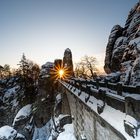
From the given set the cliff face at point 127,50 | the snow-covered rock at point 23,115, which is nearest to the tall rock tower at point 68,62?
the snow-covered rock at point 23,115

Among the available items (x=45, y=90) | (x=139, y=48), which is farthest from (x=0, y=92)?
(x=139, y=48)

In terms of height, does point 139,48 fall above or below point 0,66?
below

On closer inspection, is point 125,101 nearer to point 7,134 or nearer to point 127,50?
point 127,50

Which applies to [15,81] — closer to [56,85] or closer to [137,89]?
[56,85]

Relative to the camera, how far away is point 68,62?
44.8m

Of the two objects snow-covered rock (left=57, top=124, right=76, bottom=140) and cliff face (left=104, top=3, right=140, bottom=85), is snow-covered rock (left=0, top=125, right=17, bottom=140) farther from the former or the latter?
cliff face (left=104, top=3, right=140, bottom=85)

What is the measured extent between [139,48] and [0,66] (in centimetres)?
8334

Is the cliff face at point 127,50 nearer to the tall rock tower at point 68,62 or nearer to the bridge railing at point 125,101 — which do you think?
the bridge railing at point 125,101

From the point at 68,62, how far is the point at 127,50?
3077cm

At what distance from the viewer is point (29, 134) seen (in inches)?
1438

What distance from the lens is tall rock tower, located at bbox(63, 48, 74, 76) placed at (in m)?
44.1

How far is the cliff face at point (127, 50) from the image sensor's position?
37.3 ft

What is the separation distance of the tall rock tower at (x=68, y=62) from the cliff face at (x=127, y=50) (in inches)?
698

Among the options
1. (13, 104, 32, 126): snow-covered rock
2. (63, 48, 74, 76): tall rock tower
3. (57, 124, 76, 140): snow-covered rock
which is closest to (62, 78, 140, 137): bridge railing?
(57, 124, 76, 140): snow-covered rock
